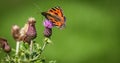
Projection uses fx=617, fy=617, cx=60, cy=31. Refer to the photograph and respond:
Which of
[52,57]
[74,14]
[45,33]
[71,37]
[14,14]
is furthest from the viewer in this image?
[14,14]

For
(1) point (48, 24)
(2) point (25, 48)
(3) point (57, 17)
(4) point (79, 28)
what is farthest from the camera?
(4) point (79, 28)

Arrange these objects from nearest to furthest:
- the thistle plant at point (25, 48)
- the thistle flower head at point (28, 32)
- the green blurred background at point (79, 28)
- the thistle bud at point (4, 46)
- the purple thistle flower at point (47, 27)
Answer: the thistle plant at point (25, 48) → the thistle flower head at point (28, 32) → the thistle bud at point (4, 46) → the purple thistle flower at point (47, 27) → the green blurred background at point (79, 28)

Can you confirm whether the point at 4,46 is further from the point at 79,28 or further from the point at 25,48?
the point at 79,28

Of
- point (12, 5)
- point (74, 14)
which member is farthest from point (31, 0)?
point (74, 14)

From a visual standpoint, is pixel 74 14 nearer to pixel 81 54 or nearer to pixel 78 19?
pixel 78 19

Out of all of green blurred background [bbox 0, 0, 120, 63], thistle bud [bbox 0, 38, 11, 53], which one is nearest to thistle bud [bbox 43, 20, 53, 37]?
thistle bud [bbox 0, 38, 11, 53]

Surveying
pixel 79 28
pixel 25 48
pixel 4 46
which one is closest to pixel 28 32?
pixel 25 48

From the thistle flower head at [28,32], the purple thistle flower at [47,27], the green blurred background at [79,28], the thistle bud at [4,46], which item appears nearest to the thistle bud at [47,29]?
the purple thistle flower at [47,27]

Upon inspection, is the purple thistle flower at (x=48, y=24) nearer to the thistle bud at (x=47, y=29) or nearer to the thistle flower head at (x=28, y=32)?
the thistle bud at (x=47, y=29)
